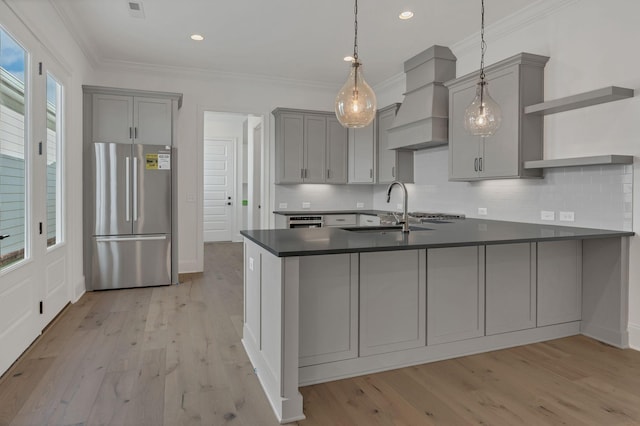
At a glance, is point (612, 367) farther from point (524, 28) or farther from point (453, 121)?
point (524, 28)

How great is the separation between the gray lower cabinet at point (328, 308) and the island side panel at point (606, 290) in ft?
6.81

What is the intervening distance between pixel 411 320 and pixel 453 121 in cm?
249

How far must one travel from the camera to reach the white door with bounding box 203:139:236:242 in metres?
9.34

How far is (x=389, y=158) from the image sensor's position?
5711 mm

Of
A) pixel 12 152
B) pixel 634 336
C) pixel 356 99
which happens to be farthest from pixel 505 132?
pixel 12 152

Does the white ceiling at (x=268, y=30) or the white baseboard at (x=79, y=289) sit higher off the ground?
the white ceiling at (x=268, y=30)

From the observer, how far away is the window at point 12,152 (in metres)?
2.55

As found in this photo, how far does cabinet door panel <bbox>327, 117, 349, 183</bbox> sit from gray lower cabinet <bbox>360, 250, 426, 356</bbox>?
12.2 feet

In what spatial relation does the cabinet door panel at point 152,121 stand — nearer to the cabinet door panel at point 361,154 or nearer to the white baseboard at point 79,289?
the white baseboard at point 79,289

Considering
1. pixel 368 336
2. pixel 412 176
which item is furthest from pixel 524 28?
pixel 368 336

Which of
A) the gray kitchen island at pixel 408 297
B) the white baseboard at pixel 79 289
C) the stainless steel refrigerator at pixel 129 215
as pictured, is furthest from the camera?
the stainless steel refrigerator at pixel 129 215

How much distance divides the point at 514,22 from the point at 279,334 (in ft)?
12.3

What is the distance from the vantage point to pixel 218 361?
276cm

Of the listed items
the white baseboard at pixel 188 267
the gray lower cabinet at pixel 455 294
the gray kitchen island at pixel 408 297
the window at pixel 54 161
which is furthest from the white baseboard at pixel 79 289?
the gray lower cabinet at pixel 455 294
